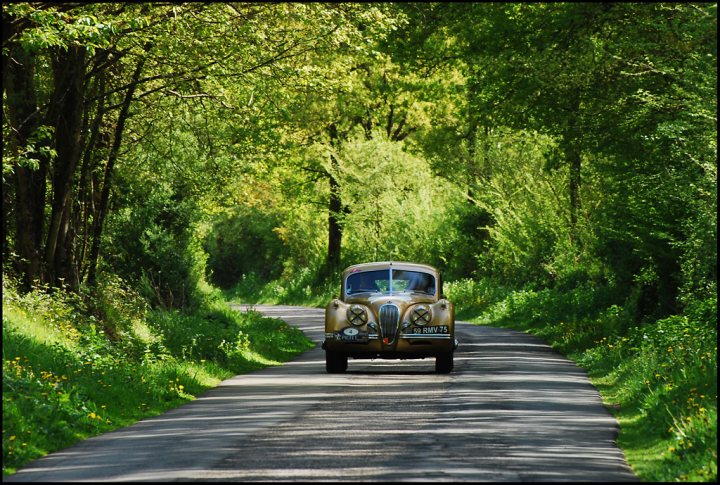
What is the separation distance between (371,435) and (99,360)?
264 inches

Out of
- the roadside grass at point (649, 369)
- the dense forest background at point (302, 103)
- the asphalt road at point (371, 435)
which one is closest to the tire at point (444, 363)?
the asphalt road at point (371, 435)

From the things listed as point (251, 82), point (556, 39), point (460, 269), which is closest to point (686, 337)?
point (556, 39)

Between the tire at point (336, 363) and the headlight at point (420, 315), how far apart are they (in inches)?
57.6

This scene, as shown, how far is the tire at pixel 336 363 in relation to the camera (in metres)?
22.5

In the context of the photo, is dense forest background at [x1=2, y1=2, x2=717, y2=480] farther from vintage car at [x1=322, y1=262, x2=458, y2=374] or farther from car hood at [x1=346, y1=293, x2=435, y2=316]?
car hood at [x1=346, y1=293, x2=435, y2=316]

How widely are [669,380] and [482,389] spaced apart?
3.20 metres

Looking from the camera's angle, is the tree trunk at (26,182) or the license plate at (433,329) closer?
the license plate at (433,329)

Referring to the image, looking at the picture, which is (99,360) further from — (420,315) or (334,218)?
(334,218)

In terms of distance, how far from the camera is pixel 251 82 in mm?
25203

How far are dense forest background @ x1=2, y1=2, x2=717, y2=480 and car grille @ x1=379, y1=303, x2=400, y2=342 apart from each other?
4971 millimetres

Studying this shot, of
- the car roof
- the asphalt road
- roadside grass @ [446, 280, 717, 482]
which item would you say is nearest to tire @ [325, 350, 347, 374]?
the asphalt road

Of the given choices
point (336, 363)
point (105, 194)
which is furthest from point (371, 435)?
point (105, 194)

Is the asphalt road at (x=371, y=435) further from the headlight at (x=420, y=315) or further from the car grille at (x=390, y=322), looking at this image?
the headlight at (x=420, y=315)

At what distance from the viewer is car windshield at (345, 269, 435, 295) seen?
920 inches
